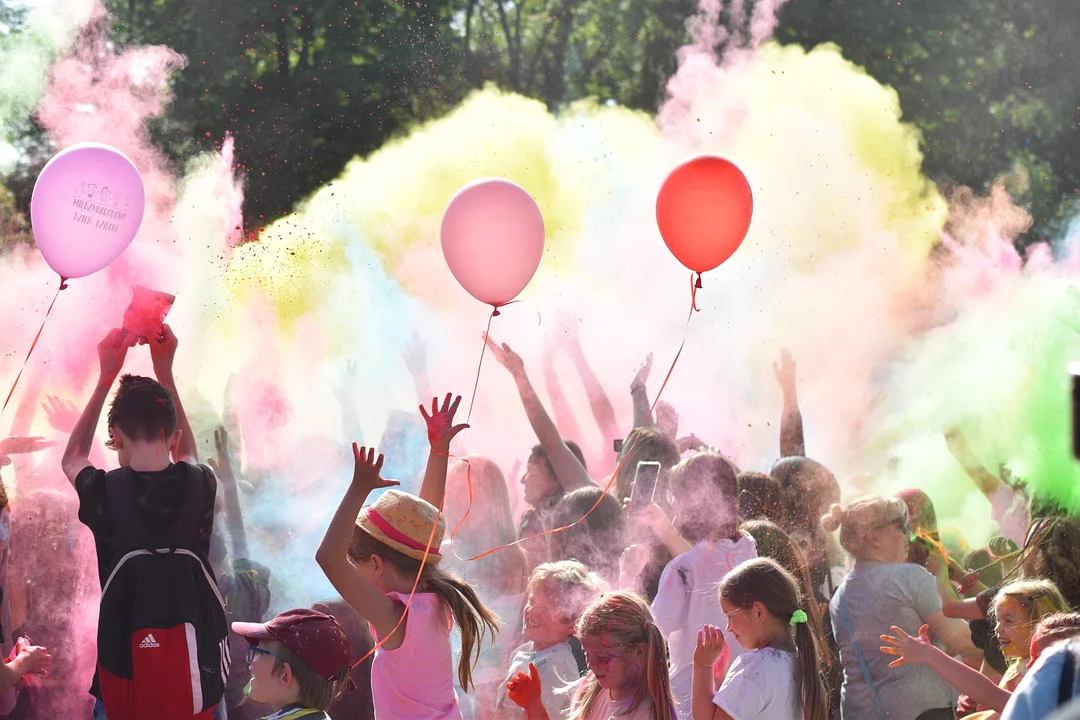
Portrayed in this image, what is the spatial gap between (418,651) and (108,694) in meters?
0.95

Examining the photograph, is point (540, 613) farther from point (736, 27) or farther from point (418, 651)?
point (736, 27)

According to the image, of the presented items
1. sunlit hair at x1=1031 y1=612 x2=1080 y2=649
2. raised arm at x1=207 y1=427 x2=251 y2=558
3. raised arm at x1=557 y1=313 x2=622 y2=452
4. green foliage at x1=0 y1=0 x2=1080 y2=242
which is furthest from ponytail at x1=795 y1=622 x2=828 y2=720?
green foliage at x1=0 y1=0 x2=1080 y2=242

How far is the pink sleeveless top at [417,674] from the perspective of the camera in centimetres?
321

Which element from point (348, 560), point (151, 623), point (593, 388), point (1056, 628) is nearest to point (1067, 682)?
point (1056, 628)

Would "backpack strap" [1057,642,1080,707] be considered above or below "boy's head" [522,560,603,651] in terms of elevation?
above

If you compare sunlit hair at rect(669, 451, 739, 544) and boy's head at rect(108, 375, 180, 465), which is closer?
boy's head at rect(108, 375, 180, 465)

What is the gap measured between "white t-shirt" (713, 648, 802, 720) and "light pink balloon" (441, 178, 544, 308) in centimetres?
190

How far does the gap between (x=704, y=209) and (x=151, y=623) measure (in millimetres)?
2600

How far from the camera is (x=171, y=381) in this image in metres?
4.09

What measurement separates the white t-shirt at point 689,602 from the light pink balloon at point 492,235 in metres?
1.30

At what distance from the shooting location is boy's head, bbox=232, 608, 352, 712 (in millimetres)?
2760

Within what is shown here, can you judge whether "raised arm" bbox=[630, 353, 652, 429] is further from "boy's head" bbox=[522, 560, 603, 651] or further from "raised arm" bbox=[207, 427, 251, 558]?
"boy's head" bbox=[522, 560, 603, 651]

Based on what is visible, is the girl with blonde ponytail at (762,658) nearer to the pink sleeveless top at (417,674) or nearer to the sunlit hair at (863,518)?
the pink sleeveless top at (417,674)

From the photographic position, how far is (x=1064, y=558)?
4.10m
